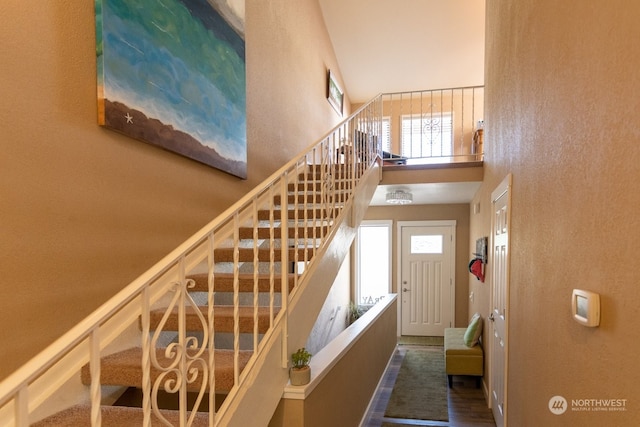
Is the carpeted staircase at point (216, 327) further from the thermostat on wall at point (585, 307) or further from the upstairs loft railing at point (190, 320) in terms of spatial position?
the thermostat on wall at point (585, 307)

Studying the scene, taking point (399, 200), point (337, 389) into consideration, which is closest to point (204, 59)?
point (337, 389)

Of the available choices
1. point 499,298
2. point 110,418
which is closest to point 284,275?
point 110,418

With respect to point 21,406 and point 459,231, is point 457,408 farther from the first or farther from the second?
point 21,406

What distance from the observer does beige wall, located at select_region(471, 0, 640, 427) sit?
99 cm

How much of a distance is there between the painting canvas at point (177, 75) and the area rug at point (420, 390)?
2696 mm

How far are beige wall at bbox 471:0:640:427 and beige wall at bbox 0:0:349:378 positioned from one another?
197 cm

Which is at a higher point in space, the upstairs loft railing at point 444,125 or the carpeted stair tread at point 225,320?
the upstairs loft railing at point 444,125

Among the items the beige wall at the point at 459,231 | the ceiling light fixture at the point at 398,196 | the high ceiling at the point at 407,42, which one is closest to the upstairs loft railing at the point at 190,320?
the ceiling light fixture at the point at 398,196

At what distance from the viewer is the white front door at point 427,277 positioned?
647cm

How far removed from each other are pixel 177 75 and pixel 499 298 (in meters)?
2.84

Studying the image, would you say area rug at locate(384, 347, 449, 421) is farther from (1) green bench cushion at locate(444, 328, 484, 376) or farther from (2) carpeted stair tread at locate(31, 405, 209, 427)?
(2) carpeted stair tread at locate(31, 405, 209, 427)

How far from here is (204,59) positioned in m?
2.56

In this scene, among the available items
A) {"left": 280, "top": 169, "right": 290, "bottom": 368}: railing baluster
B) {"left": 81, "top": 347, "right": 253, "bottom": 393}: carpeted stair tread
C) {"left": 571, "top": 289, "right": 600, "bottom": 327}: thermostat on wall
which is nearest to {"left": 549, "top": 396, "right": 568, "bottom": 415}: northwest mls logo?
{"left": 571, "top": 289, "right": 600, "bottom": 327}: thermostat on wall

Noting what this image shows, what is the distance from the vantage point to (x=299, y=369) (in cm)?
195
